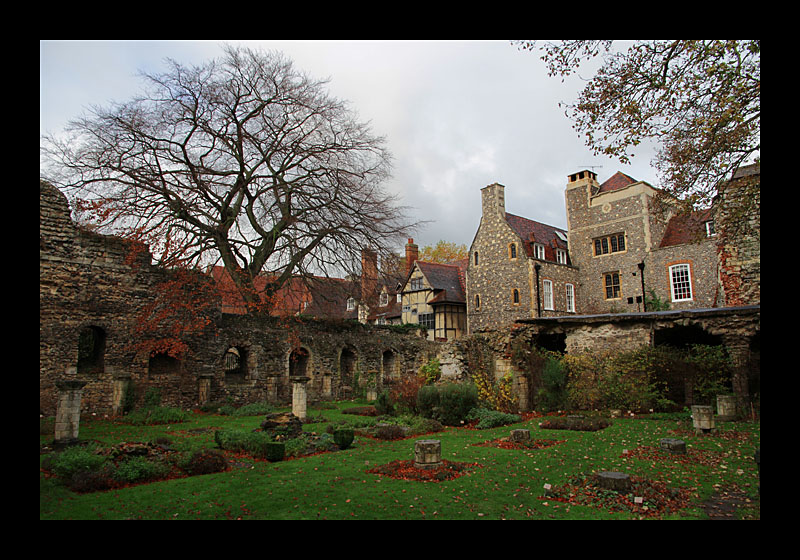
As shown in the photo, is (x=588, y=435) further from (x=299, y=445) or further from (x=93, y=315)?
(x=93, y=315)

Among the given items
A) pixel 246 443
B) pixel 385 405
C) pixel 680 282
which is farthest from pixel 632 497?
pixel 680 282

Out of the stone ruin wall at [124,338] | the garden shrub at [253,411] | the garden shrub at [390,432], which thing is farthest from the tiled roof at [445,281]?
the garden shrub at [390,432]

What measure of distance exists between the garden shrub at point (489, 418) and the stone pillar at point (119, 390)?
11.6 metres

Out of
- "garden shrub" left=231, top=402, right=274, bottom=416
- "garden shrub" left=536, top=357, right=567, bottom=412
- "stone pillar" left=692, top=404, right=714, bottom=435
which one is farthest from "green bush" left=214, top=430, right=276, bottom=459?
"garden shrub" left=536, top=357, right=567, bottom=412

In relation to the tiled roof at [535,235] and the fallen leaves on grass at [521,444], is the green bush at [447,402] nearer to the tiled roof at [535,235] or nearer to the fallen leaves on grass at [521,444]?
the fallen leaves on grass at [521,444]

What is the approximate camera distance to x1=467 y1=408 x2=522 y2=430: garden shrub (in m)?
13.8

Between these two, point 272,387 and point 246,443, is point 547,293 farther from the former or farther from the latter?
point 246,443

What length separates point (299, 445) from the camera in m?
10.2

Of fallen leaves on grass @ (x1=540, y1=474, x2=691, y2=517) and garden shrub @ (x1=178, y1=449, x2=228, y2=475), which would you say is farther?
garden shrub @ (x1=178, y1=449, x2=228, y2=475)

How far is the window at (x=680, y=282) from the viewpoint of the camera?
26812 millimetres

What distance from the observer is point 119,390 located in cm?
1614

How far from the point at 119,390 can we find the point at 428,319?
21427 millimetres

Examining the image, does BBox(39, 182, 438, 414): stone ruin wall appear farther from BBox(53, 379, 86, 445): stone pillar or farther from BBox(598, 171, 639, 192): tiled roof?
BBox(598, 171, 639, 192): tiled roof

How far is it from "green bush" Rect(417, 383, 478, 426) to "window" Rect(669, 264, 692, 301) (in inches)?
717
